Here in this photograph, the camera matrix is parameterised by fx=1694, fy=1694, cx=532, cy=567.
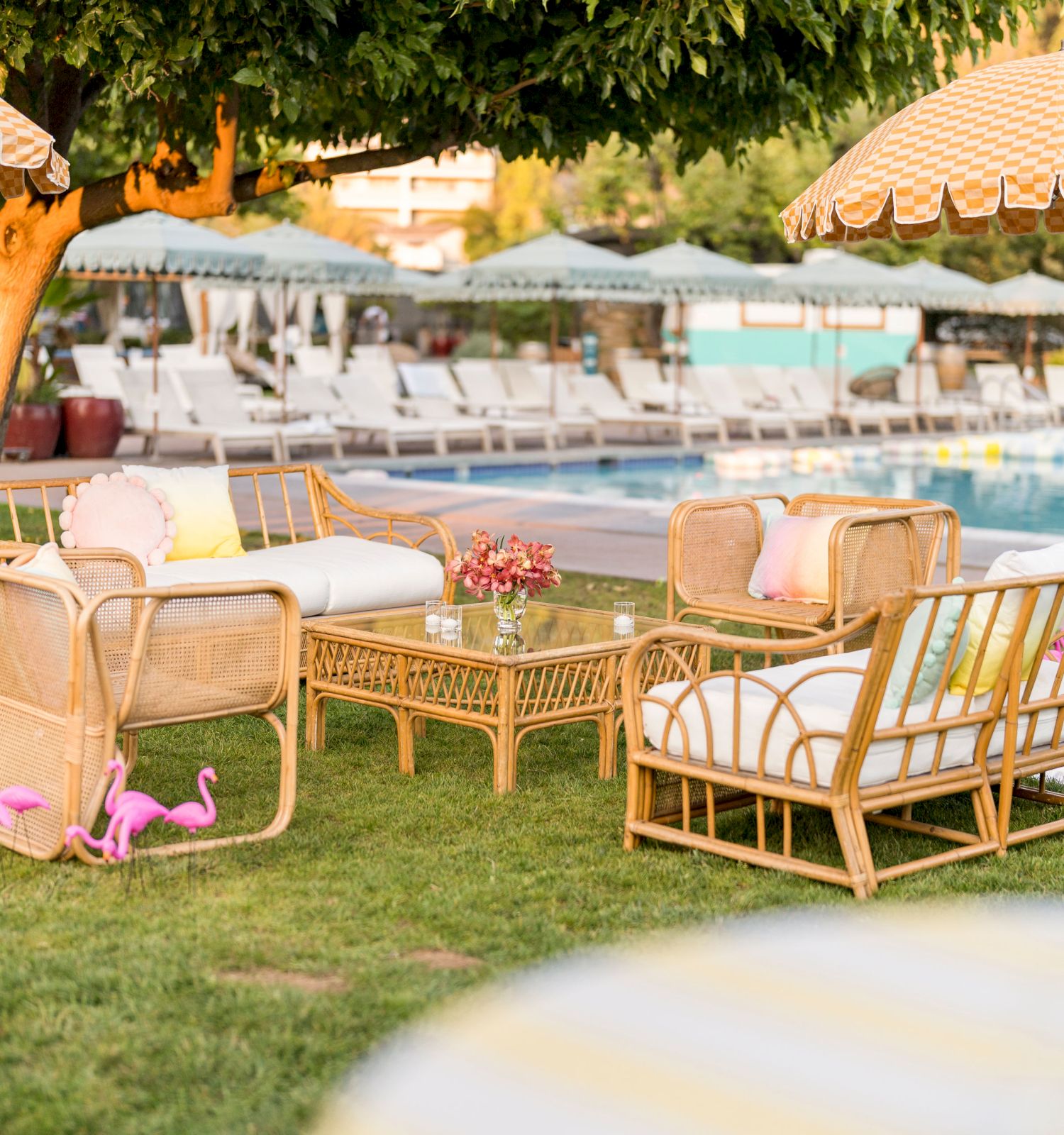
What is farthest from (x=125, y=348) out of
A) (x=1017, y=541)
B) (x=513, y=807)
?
(x=513, y=807)

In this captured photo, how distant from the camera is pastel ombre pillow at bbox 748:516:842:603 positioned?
6941 mm

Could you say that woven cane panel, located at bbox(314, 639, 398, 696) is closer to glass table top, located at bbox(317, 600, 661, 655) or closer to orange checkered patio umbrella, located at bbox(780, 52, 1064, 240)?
glass table top, located at bbox(317, 600, 661, 655)

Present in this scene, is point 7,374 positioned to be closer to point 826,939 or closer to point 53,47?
point 53,47

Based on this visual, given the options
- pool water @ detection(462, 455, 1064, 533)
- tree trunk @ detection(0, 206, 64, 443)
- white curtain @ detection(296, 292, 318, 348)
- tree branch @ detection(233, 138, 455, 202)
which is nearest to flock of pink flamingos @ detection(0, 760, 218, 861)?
tree trunk @ detection(0, 206, 64, 443)

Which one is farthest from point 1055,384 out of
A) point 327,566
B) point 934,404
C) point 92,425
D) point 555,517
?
point 327,566

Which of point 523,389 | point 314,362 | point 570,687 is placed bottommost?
point 570,687

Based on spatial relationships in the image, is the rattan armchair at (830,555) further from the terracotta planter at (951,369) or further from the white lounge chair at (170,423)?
the terracotta planter at (951,369)

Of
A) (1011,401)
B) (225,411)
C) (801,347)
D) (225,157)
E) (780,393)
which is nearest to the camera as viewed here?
(225,157)

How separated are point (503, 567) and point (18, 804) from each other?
201 centimetres

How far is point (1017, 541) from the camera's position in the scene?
1171cm

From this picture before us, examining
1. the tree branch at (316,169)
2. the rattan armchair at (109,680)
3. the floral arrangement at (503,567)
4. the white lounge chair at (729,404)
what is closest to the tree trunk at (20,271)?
the tree branch at (316,169)

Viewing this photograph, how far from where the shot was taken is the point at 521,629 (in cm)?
623

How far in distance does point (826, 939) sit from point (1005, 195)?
8.39 feet

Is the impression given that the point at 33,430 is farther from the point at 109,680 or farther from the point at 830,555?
the point at 109,680
